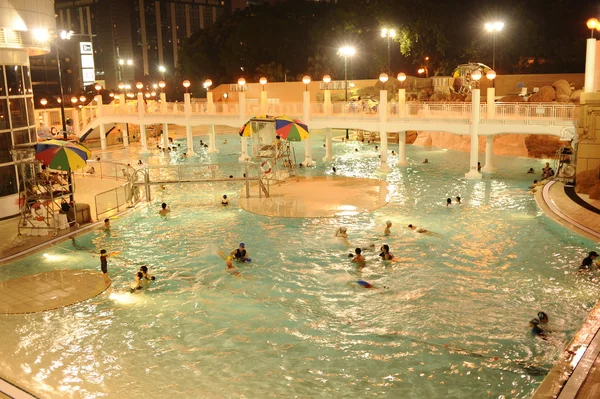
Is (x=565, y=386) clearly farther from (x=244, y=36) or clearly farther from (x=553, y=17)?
(x=244, y=36)

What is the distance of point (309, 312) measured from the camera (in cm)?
1620

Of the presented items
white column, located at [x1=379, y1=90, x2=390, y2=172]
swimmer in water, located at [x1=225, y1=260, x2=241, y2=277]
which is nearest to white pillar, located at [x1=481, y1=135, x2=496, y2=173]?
white column, located at [x1=379, y1=90, x2=390, y2=172]

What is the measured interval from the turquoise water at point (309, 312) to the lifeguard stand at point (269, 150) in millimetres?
8240

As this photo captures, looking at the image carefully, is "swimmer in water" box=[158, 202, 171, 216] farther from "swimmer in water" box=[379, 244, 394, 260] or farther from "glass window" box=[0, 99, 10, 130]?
"swimmer in water" box=[379, 244, 394, 260]

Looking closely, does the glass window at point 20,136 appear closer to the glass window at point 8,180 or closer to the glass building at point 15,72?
the glass building at point 15,72

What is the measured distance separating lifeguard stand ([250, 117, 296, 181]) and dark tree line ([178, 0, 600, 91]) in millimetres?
30574

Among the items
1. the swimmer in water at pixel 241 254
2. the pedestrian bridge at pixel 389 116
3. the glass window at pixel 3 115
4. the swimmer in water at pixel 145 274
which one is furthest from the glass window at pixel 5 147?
the pedestrian bridge at pixel 389 116

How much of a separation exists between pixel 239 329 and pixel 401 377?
4582mm

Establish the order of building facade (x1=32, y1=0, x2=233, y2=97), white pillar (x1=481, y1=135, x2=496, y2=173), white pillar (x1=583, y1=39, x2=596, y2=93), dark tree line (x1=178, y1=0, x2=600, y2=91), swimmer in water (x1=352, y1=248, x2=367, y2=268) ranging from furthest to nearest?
building facade (x1=32, y1=0, x2=233, y2=97) < dark tree line (x1=178, y1=0, x2=600, y2=91) < white pillar (x1=481, y1=135, x2=496, y2=173) < white pillar (x1=583, y1=39, x2=596, y2=93) < swimmer in water (x1=352, y1=248, x2=367, y2=268)

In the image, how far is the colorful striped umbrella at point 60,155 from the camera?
22359 mm

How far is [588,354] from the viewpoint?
11727 millimetres

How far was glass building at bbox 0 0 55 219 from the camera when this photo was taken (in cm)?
2551

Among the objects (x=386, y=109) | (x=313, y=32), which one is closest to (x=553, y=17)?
(x=386, y=109)

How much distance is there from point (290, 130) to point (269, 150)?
284 cm
